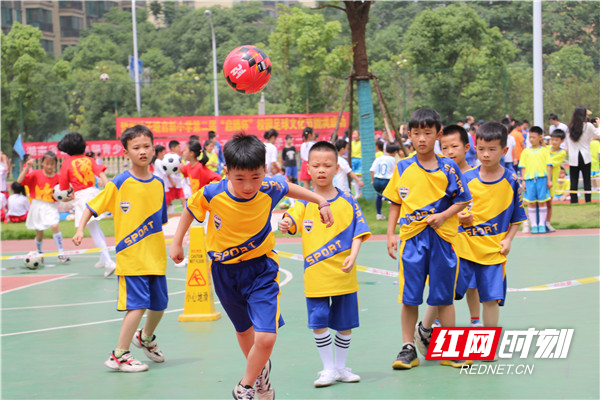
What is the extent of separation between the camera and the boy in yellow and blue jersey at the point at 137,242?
6.08 m

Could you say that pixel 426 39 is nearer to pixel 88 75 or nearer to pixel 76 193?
pixel 88 75

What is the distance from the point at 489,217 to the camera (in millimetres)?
6160

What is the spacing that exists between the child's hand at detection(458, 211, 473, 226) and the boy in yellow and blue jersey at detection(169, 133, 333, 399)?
1553 millimetres

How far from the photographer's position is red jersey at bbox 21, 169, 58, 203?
40.1ft

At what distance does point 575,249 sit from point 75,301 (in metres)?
7.57

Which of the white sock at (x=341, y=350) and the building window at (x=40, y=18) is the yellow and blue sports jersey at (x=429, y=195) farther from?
the building window at (x=40, y=18)

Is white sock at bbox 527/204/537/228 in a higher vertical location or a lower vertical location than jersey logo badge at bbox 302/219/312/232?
lower

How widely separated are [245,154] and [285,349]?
2478 millimetres

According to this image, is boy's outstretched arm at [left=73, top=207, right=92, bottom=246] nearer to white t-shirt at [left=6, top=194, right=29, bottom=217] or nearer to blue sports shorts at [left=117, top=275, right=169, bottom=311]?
blue sports shorts at [left=117, top=275, right=169, bottom=311]

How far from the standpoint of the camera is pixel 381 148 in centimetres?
1834

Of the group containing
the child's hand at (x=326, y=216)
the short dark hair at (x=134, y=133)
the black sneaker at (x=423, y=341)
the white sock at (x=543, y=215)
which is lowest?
the black sneaker at (x=423, y=341)

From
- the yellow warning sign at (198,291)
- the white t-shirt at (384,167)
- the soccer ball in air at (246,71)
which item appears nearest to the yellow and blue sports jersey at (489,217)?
the soccer ball in air at (246,71)

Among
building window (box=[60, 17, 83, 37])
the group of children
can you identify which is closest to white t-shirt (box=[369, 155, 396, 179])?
the group of children

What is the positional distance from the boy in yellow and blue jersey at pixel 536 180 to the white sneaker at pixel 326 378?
9.28 meters
